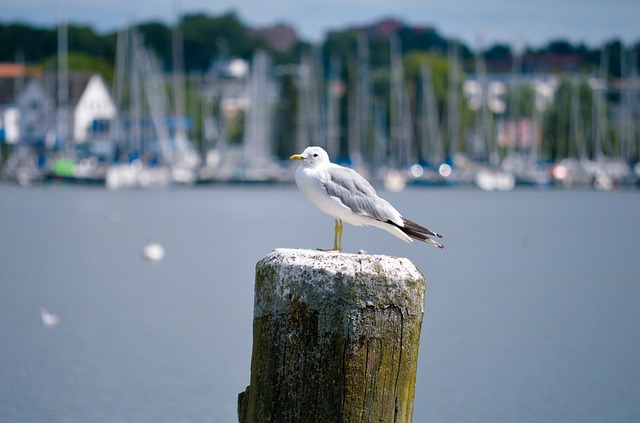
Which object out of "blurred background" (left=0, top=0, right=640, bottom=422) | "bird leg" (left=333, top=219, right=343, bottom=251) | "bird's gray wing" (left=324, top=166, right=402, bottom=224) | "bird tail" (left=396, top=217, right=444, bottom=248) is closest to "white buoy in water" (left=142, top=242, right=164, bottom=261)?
"blurred background" (left=0, top=0, right=640, bottom=422)

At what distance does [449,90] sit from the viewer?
389 feet

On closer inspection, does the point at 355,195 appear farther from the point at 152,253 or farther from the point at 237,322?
the point at 152,253

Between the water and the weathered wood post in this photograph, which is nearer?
the weathered wood post

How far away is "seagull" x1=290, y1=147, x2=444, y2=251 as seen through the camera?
7555 millimetres

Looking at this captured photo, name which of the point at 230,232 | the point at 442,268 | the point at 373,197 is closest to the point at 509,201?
the point at 230,232

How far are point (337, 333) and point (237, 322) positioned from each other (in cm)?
1680

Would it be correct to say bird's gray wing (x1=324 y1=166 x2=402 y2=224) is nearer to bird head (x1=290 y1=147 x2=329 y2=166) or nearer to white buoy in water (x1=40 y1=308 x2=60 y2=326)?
bird head (x1=290 y1=147 x2=329 y2=166)

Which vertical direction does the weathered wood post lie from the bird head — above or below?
below

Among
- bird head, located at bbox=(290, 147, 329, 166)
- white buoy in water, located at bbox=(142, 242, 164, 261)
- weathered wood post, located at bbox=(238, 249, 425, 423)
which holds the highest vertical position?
bird head, located at bbox=(290, 147, 329, 166)

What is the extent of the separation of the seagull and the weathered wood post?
4.29ft

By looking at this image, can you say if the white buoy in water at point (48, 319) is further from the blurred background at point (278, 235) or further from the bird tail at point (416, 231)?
the bird tail at point (416, 231)

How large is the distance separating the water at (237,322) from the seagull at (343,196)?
7762 millimetres

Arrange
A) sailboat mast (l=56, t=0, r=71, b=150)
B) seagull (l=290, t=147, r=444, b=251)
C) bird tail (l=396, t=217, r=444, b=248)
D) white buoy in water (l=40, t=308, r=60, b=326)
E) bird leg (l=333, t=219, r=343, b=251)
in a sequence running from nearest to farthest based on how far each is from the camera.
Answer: bird tail (l=396, t=217, r=444, b=248) → bird leg (l=333, t=219, r=343, b=251) → seagull (l=290, t=147, r=444, b=251) → white buoy in water (l=40, t=308, r=60, b=326) → sailboat mast (l=56, t=0, r=71, b=150)

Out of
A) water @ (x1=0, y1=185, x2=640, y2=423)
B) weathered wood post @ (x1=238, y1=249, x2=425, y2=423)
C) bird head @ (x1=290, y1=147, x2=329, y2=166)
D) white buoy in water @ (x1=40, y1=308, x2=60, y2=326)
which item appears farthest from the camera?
white buoy in water @ (x1=40, y1=308, x2=60, y2=326)
